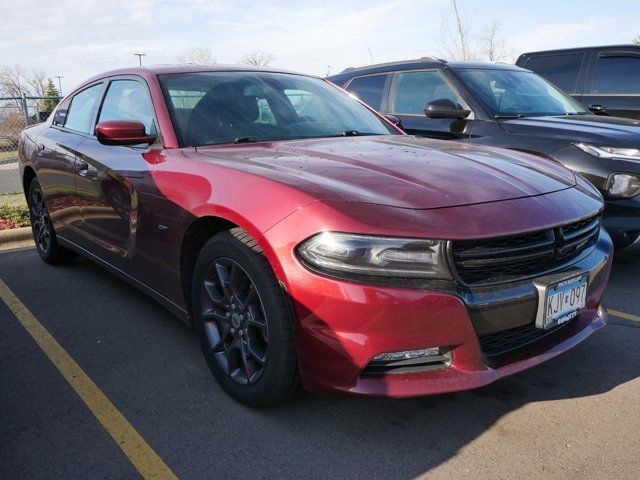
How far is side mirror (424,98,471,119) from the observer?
5.07m

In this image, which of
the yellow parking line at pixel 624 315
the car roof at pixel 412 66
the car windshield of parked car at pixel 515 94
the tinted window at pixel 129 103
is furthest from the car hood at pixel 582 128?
the tinted window at pixel 129 103

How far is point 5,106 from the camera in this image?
12.4 m

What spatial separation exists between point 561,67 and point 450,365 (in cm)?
668

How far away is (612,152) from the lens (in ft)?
14.3

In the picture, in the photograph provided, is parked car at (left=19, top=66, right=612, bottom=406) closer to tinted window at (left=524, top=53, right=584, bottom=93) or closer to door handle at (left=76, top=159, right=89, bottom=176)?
door handle at (left=76, top=159, right=89, bottom=176)

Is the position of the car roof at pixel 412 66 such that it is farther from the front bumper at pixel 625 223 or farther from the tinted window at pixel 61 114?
the tinted window at pixel 61 114

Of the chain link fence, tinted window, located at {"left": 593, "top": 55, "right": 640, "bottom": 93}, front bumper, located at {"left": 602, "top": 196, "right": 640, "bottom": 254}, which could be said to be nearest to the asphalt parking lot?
front bumper, located at {"left": 602, "top": 196, "right": 640, "bottom": 254}

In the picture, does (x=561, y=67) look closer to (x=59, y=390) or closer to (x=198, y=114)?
(x=198, y=114)

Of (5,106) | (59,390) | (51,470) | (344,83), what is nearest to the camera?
(51,470)

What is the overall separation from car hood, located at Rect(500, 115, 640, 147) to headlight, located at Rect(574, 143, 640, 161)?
0.12 feet

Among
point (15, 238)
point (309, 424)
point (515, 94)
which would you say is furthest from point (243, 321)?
point (15, 238)

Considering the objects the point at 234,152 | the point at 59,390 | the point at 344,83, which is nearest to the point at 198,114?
the point at 234,152

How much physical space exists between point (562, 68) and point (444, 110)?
3.57m

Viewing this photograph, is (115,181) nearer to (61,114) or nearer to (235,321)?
(235,321)
